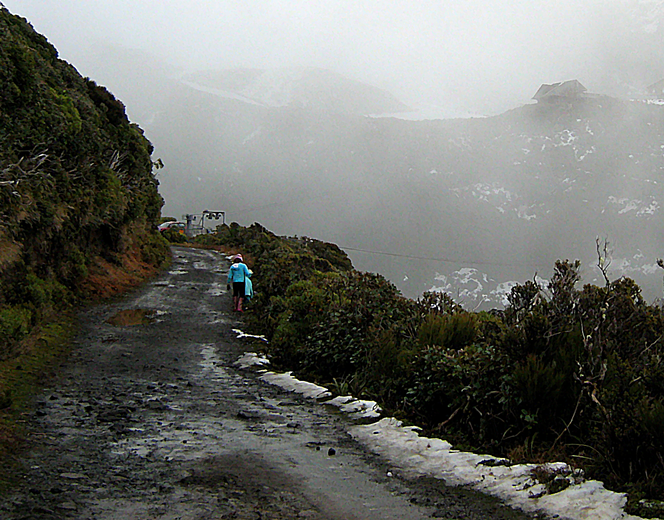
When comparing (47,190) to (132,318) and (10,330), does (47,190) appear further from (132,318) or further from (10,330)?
(10,330)

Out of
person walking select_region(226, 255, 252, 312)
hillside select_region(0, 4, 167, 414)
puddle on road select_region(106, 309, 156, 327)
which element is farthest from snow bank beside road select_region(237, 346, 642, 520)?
person walking select_region(226, 255, 252, 312)

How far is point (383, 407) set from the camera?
22.9 feet

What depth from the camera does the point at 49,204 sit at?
47.5 feet

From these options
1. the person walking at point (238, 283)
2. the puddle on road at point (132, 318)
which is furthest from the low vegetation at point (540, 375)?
the person walking at point (238, 283)

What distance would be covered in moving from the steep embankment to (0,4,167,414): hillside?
0.08 feet

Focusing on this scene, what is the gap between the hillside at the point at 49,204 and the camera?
454 inches

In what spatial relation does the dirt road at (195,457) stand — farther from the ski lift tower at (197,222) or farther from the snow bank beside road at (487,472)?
the ski lift tower at (197,222)

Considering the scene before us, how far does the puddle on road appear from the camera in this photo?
13.5m

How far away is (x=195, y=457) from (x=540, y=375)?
3.06 meters

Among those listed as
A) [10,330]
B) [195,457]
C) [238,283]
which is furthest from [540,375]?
[238,283]

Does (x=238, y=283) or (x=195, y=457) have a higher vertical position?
(x=238, y=283)

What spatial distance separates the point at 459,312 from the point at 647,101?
646 feet

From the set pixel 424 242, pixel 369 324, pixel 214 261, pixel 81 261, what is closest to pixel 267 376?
pixel 369 324

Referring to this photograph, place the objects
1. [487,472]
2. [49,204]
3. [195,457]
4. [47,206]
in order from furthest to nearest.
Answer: [49,204] < [47,206] < [195,457] < [487,472]
